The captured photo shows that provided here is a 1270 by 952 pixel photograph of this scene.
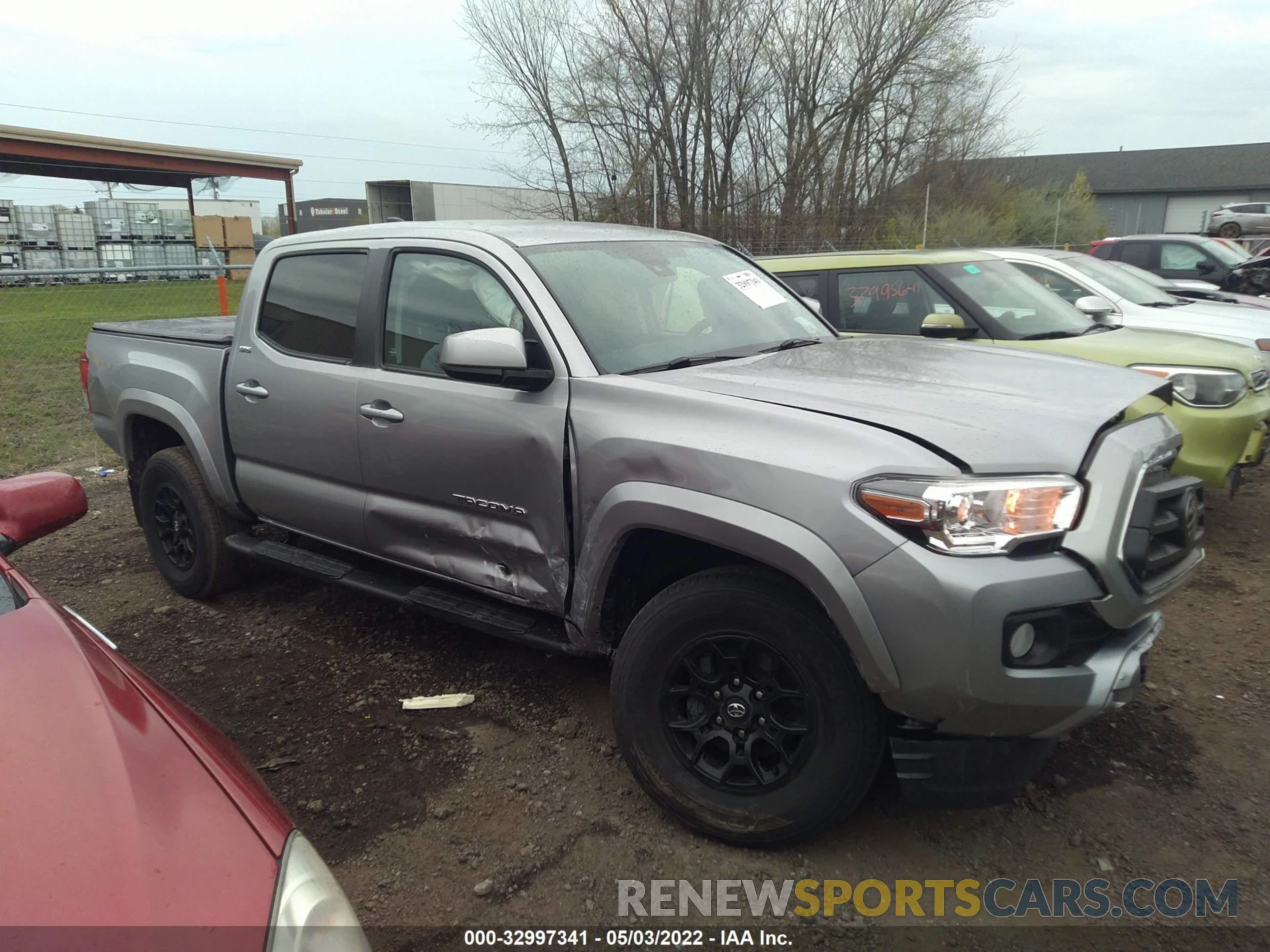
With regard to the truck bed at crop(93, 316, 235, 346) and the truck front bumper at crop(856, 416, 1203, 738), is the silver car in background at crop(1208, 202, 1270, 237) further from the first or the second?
the truck front bumper at crop(856, 416, 1203, 738)

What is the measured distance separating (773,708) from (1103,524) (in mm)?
1002

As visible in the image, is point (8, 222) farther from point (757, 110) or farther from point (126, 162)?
point (757, 110)

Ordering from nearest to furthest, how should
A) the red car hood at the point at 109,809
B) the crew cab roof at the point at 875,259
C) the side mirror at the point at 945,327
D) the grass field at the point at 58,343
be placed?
1. the red car hood at the point at 109,809
2. the side mirror at the point at 945,327
3. the crew cab roof at the point at 875,259
4. the grass field at the point at 58,343

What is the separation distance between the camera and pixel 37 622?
1.92 metres

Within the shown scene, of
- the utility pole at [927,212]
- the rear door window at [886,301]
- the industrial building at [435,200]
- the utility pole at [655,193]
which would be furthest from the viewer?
the industrial building at [435,200]

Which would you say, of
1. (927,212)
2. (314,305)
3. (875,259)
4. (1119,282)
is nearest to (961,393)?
(314,305)

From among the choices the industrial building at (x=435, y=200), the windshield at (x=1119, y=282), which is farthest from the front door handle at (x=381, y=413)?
the industrial building at (x=435, y=200)

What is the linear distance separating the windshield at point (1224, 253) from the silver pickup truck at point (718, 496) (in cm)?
1354

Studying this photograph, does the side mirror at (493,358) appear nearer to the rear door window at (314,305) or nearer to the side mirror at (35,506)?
the rear door window at (314,305)

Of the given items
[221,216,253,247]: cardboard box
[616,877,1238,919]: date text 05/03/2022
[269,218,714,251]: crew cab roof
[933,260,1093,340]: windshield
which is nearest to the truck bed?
[269,218,714,251]: crew cab roof

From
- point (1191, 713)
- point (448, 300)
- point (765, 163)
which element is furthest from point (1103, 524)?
point (765, 163)

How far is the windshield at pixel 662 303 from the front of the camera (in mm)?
3211

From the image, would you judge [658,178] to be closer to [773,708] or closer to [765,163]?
[765,163]

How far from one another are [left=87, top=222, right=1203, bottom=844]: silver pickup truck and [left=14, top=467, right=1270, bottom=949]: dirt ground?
32cm
